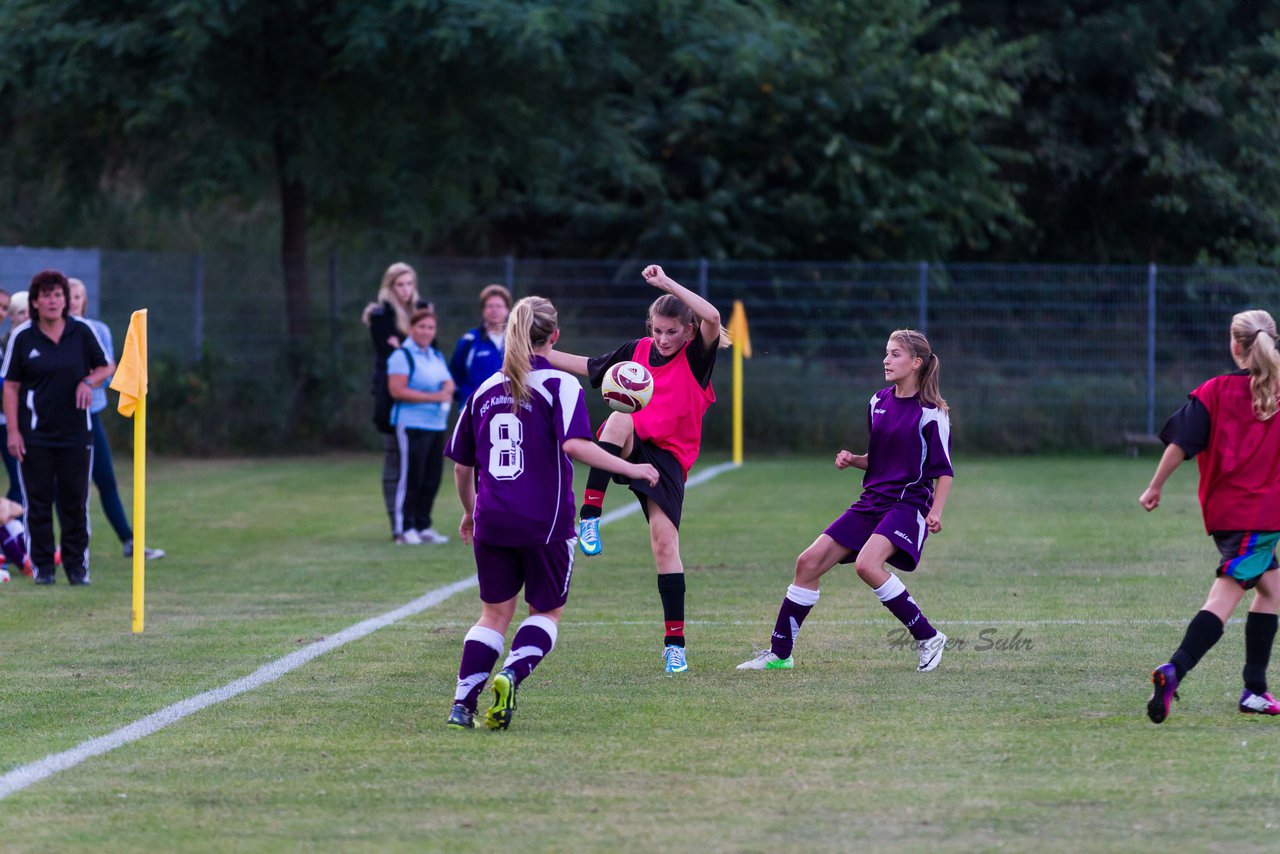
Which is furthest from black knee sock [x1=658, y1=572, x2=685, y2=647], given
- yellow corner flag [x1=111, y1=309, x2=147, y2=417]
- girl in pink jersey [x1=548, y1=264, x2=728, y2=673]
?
yellow corner flag [x1=111, y1=309, x2=147, y2=417]

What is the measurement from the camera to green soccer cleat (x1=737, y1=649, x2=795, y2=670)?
24.8 feet

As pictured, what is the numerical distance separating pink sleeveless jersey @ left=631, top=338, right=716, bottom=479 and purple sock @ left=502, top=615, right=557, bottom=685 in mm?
1572

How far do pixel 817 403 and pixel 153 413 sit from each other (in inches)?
353

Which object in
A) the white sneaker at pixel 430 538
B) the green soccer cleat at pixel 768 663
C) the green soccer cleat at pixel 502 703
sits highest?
the green soccer cleat at pixel 502 703

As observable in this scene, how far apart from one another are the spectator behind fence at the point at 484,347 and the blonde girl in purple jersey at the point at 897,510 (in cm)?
500

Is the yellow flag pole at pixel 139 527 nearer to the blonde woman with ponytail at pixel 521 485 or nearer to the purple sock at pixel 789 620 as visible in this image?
the blonde woman with ponytail at pixel 521 485

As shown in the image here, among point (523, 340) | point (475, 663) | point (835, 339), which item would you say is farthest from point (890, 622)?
point (835, 339)

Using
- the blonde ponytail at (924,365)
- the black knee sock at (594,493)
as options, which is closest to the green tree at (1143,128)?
the blonde ponytail at (924,365)

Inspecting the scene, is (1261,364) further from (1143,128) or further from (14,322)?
(1143,128)

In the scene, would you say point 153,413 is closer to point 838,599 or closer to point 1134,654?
point 838,599

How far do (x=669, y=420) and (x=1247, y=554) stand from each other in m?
2.55

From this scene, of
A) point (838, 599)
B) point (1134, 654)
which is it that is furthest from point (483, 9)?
point (1134, 654)

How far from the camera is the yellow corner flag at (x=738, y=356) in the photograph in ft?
70.7

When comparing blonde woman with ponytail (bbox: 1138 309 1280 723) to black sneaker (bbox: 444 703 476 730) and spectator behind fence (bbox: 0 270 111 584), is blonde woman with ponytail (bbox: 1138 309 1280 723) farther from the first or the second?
spectator behind fence (bbox: 0 270 111 584)
